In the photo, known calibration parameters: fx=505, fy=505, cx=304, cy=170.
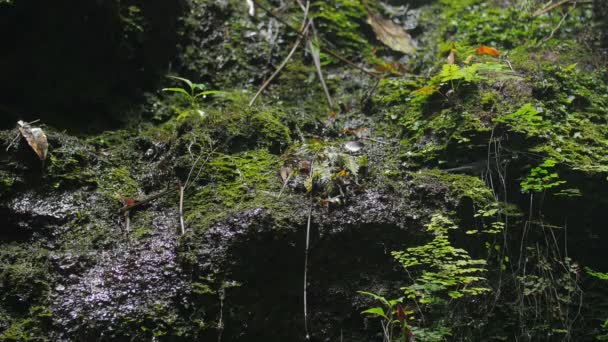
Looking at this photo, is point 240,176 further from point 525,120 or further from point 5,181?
point 525,120

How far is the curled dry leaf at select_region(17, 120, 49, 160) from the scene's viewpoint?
3.11 metres

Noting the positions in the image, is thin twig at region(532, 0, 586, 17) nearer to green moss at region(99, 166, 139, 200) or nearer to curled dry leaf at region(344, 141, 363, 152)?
curled dry leaf at region(344, 141, 363, 152)

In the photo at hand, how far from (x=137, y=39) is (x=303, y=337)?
8.86 feet

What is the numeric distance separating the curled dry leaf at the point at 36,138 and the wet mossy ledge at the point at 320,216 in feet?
0.18

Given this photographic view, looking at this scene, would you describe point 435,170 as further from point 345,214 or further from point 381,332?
point 381,332

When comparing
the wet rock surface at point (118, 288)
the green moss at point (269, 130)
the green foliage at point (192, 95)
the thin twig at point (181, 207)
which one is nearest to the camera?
the wet rock surface at point (118, 288)

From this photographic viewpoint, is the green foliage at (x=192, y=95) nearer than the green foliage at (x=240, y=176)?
No

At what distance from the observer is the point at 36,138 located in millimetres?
3127

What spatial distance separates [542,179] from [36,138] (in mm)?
3101

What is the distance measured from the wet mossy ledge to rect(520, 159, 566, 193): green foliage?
0.01 meters

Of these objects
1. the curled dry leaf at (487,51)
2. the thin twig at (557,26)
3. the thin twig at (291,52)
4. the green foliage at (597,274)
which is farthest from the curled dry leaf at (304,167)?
the thin twig at (557,26)

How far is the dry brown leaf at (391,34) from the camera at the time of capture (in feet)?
16.0

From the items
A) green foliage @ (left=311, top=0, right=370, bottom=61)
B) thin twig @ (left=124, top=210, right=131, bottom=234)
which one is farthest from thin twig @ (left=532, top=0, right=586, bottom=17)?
thin twig @ (left=124, top=210, right=131, bottom=234)

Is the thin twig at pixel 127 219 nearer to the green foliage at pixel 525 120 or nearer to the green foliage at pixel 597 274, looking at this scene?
the green foliage at pixel 525 120
